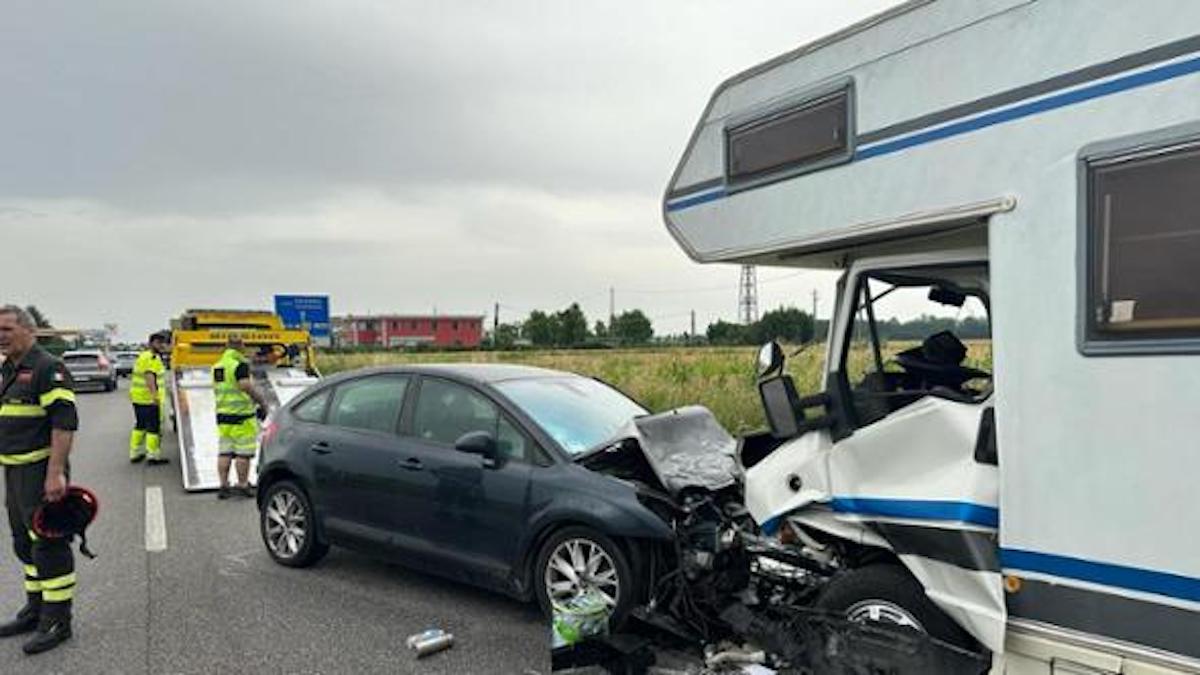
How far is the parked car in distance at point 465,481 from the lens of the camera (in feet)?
14.9

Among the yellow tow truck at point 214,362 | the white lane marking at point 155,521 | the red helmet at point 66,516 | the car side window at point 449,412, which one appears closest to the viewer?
the red helmet at point 66,516

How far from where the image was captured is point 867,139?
315cm

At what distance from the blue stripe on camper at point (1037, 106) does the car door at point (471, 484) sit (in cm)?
282

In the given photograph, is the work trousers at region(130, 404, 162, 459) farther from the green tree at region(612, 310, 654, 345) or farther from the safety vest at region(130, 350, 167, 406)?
the green tree at region(612, 310, 654, 345)

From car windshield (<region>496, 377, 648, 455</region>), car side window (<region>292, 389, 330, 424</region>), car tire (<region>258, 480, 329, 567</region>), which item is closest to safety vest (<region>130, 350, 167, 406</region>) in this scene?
car tire (<region>258, 480, 329, 567</region>)

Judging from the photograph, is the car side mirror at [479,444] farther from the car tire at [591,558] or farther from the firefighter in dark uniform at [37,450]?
the firefighter in dark uniform at [37,450]

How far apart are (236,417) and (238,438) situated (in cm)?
29

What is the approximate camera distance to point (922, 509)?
3014 mm

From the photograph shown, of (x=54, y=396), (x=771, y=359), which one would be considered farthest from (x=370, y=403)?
(x=771, y=359)

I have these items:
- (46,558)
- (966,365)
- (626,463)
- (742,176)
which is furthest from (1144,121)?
(46,558)

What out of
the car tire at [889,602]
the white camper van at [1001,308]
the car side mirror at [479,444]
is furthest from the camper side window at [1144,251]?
the car side mirror at [479,444]

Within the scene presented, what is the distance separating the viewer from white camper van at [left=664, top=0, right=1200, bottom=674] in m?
2.37

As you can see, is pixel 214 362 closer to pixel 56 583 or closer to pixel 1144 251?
pixel 56 583

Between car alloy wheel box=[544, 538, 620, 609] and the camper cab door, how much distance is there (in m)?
1.53
